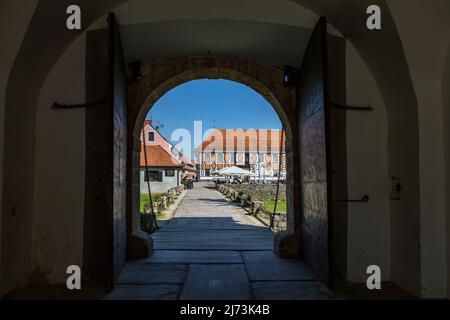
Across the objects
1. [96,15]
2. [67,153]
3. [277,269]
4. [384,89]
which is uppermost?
[96,15]

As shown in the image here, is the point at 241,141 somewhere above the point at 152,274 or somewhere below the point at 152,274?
above

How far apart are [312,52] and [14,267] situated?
13.5 feet

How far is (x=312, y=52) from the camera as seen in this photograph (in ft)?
13.4

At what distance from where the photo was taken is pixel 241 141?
57.7 m

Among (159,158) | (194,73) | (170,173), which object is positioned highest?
(194,73)

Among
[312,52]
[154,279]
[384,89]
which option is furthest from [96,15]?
[384,89]

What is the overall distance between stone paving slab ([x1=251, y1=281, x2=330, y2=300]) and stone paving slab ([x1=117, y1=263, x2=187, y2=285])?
3.12 feet

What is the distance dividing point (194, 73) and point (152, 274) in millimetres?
3047

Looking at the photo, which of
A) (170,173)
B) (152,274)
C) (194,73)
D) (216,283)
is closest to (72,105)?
(194,73)

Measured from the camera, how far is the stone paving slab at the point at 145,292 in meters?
3.42

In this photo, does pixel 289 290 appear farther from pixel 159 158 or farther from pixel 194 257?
pixel 159 158

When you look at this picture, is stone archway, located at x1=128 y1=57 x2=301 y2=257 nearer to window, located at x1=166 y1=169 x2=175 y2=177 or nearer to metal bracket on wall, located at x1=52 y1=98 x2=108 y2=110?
metal bracket on wall, located at x1=52 y1=98 x2=108 y2=110

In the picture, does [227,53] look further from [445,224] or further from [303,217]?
[445,224]

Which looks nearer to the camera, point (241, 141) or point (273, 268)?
point (273, 268)
